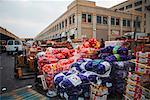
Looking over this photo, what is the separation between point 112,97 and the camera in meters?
4.87

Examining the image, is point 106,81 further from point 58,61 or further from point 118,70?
point 58,61

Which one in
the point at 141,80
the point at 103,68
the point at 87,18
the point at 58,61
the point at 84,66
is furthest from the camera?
the point at 87,18

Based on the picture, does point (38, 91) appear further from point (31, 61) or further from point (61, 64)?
point (31, 61)

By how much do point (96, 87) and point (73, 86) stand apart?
618 millimetres

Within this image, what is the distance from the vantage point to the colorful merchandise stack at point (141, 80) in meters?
3.58

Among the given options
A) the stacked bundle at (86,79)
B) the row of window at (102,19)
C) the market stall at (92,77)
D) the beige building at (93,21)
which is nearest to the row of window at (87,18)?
the beige building at (93,21)

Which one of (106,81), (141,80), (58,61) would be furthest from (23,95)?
(141,80)

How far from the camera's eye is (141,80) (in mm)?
3707

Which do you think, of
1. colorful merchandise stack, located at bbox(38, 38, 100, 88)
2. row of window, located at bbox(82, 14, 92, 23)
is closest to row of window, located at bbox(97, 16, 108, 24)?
row of window, located at bbox(82, 14, 92, 23)

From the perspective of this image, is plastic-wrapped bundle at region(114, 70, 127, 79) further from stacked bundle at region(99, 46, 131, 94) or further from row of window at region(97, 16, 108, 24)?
row of window at region(97, 16, 108, 24)

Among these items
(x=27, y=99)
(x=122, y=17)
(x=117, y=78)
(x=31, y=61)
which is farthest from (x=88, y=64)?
(x=122, y=17)

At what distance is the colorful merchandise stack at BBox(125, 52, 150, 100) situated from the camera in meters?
3.58

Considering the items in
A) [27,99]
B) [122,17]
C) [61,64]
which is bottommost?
[27,99]

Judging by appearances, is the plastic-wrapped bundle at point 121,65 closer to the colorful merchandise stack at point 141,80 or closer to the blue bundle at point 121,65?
the blue bundle at point 121,65
